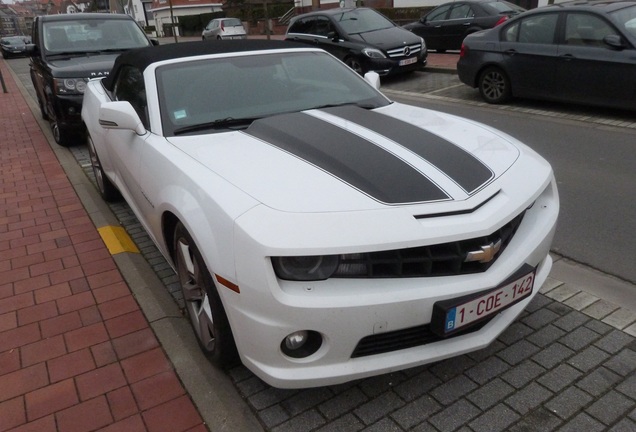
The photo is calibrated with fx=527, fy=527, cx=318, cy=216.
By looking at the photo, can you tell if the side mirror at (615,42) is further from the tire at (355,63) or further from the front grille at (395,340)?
the front grille at (395,340)

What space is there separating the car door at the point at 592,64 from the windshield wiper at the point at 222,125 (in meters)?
6.00

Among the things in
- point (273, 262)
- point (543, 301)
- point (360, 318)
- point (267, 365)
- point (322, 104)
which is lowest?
point (543, 301)

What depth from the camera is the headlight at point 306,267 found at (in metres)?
2.08

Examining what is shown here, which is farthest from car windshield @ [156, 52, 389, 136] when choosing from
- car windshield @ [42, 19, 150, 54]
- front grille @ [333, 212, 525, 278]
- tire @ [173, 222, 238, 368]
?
car windshield @ [42, 19, 150, 54]

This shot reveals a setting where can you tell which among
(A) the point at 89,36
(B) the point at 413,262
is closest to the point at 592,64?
(B) the point at 413,262

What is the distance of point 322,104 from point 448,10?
12.0m

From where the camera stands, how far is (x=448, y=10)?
45.9ft

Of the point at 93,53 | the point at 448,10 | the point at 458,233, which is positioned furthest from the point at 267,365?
the point at 448,10

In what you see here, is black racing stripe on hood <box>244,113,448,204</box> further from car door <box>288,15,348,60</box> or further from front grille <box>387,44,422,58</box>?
car door <box>288,15,348,60</box>

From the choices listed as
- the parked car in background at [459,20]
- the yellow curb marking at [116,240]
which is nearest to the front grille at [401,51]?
the parked car in background at [459,20]

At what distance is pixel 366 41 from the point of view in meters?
11.5

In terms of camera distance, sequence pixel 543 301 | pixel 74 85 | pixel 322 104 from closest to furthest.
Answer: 1. pixel 543 301
2. pixel 322 104
3. pixel 74 85

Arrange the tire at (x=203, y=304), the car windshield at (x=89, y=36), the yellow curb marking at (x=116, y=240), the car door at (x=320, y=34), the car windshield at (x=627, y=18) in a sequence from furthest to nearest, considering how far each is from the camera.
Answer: the car door at (x=320, y=34) → the car windshield at (x=89, y=36) → the car windshield at (x=627, y=18) → the yellow curb marking at (x=116, y=240) → the tire at (x=203, y=304)

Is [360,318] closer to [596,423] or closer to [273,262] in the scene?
[273,262]
